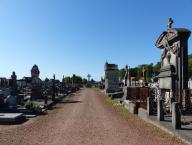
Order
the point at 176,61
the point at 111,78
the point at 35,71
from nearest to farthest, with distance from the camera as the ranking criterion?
the point at 176,61, the point at 35,71, the point at 111,78

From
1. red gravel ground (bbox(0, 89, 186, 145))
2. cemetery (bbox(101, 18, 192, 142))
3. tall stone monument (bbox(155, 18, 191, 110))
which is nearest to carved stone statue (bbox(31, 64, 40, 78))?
cemetery (bbox(101, 18, 192, 142))

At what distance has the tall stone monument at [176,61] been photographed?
17703 mm

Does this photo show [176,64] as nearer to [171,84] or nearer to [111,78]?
[171,84]

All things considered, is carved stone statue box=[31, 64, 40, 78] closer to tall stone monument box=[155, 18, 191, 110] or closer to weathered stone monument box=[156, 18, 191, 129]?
tall stone monument box=[155, 18, 191, 110]

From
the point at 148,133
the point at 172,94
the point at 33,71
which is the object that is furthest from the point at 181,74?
the point at 33,71

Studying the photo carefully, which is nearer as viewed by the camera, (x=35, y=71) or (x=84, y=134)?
(x=84, y=134)

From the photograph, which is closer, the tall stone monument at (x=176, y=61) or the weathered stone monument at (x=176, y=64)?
the weathered stone monument at (x=176, y=64)

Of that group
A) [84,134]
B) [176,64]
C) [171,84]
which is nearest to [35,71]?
[171,84]

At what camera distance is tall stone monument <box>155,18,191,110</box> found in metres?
17.7

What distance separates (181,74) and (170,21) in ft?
12.1

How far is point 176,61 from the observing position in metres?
18.3

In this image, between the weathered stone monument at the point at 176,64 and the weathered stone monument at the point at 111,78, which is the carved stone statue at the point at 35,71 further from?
the weathered stone monument at the point at 176,64

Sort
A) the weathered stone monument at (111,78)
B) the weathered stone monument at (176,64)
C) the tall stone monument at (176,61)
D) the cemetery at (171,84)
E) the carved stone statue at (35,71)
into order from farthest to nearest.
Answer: the weathered stone monument at (111,78) < the carved stone statue at (35,71) < the tall stone monument at (176,61) < the weathered stone monument at (176,64) < the cemetery at (171,84)

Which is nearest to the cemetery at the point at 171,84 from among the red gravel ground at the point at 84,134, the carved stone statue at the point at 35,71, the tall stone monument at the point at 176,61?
the tall stone monument at the point at 176,61
